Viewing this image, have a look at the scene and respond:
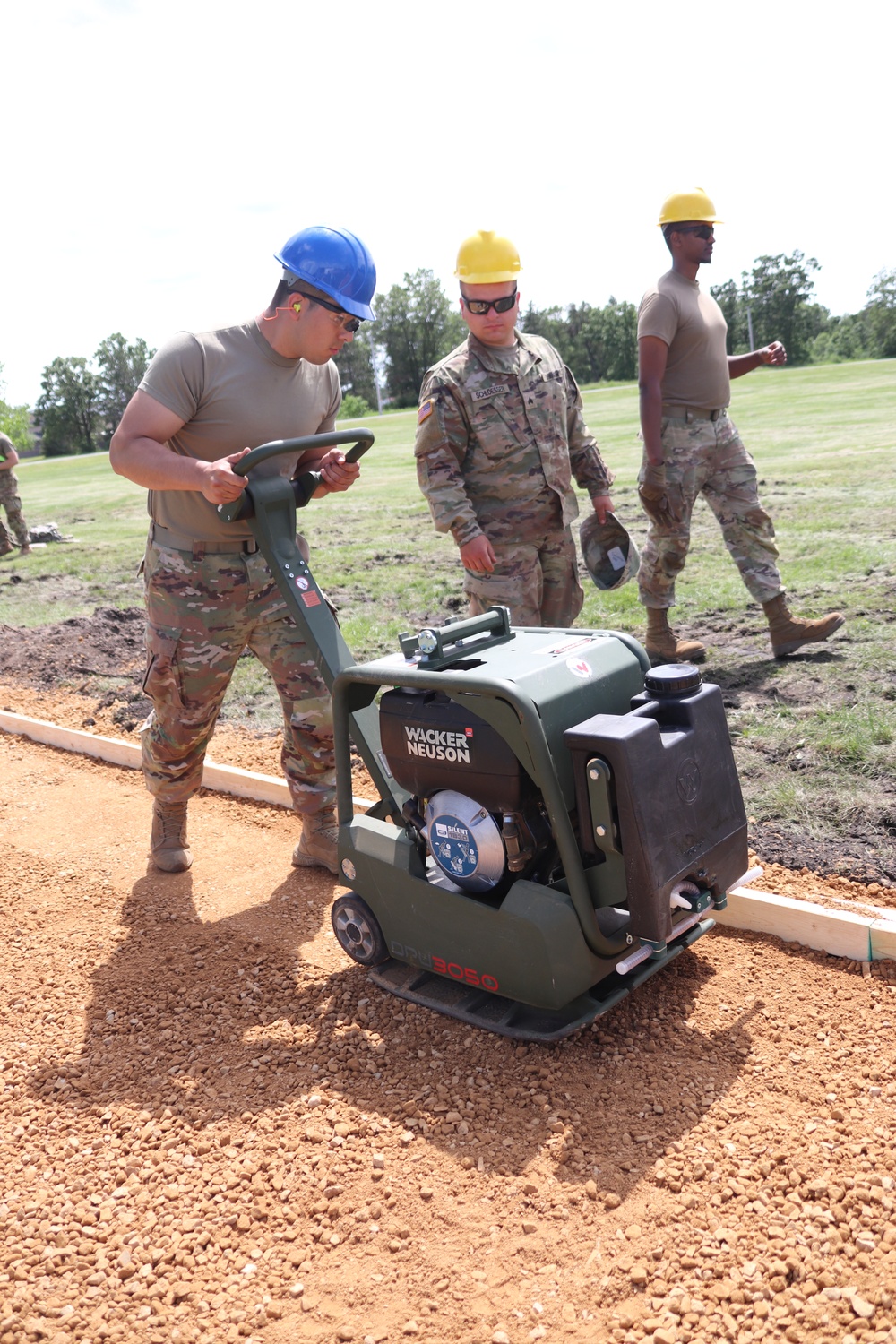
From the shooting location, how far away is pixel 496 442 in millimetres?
4355

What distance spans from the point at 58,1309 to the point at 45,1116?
725mm

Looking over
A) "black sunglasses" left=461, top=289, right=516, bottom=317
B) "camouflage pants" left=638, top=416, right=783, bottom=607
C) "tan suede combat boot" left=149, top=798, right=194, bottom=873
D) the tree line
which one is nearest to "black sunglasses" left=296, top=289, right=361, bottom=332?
"black sunglasses" left=461, top=289, right=516, bottom=317

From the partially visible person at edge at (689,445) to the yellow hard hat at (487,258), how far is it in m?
1.77

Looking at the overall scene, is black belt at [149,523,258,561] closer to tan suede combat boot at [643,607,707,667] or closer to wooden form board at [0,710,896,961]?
wooden form board at [0,710,896,961]

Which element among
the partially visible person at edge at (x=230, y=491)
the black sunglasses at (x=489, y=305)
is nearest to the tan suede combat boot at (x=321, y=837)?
the partially visible person at edge at (x=230, y=491)

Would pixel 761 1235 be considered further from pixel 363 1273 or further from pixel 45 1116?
pixel 45 1116

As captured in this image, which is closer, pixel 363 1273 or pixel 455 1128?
pixel 363 1273

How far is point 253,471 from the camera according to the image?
357 centimetres

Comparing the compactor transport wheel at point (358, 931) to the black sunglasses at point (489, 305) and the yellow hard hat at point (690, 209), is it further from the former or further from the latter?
the yellow hard hat at point (690, 209)

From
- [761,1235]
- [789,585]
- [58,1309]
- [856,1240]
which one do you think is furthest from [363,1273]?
[789,585]

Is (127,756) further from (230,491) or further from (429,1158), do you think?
(429,1158)

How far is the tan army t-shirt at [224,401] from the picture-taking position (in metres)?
3.49

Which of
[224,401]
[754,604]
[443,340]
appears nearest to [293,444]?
[224,401]

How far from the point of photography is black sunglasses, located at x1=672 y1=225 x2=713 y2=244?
5.63 meters
